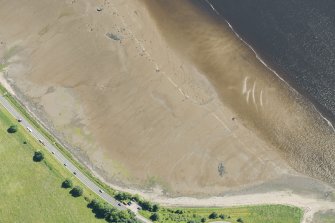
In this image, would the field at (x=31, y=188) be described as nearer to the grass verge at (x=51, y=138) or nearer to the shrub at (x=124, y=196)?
the grass verge at (x=51, y=138)

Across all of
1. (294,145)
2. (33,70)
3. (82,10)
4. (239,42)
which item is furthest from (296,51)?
(33,70)

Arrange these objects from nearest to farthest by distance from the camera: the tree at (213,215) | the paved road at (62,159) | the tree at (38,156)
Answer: the tree at (213,215) → the paved road at (62,159) → the tree at (38,156)

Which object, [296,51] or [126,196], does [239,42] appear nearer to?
[296,51]

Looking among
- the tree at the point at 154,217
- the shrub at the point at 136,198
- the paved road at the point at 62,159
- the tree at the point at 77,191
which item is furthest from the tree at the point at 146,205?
the tree at the point at 77,191

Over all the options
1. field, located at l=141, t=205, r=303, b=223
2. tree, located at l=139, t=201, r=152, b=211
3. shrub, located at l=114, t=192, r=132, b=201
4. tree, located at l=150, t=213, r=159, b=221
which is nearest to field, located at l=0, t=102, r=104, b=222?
shrub, located at l=114, t=192, r=132, b=201

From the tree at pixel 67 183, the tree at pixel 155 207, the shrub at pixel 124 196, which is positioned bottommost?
the tree at pixel 155 207

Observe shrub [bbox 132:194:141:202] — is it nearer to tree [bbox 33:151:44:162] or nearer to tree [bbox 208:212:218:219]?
tree [bbox 208:212:218:219]

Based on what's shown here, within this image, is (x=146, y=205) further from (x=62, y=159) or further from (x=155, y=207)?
(x=62, y=159)
